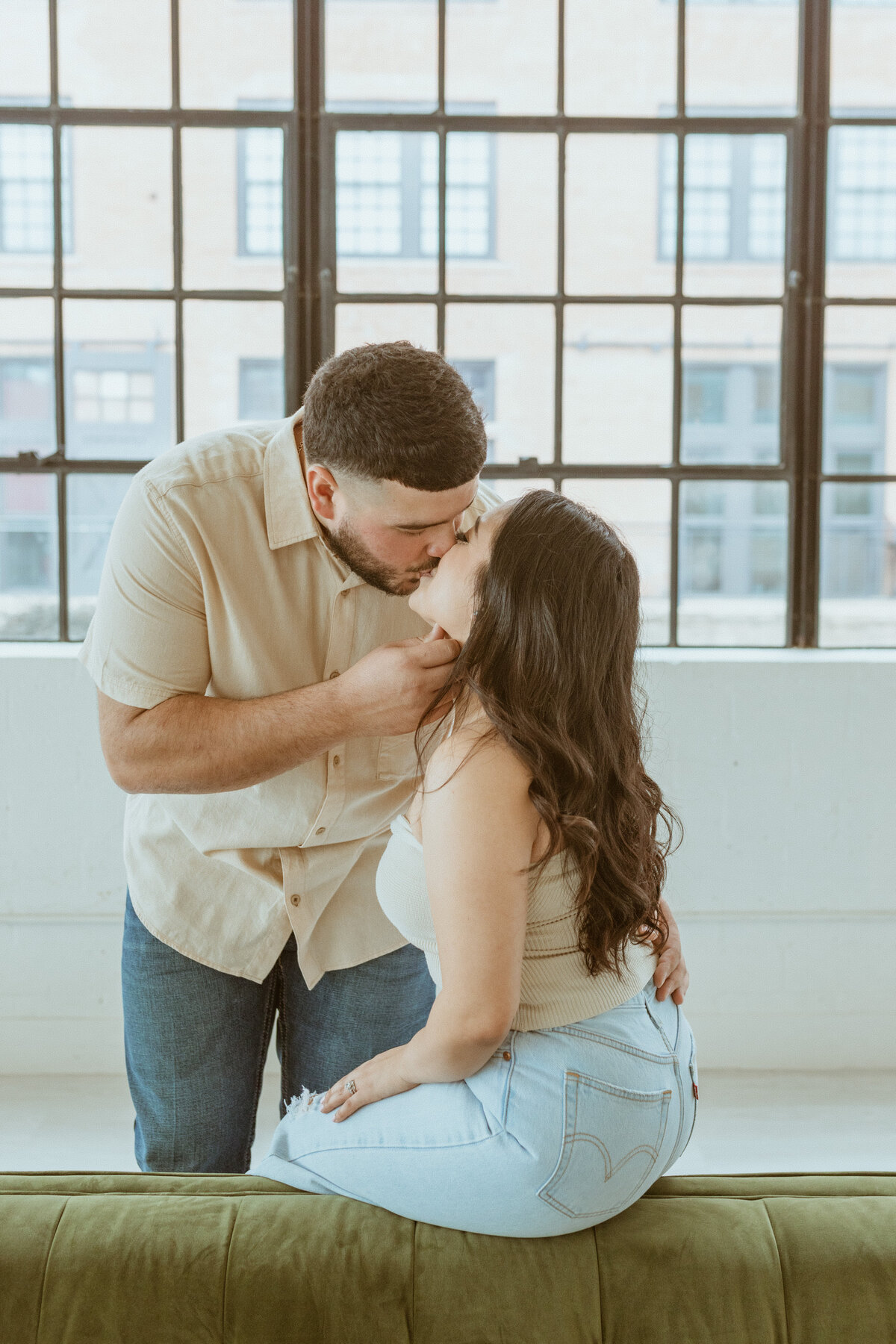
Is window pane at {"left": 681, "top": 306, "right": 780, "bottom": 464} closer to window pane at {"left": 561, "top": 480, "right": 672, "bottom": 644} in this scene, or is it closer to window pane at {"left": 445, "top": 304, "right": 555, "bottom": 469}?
window pane at {"left": 561, "top": 480, "right": 672, "bottom": 644}

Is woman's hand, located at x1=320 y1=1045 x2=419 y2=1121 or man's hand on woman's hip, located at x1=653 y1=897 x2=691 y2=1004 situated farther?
man's hand on woman's hip, located at x1=653 y1=897 x2=691 y2=1004

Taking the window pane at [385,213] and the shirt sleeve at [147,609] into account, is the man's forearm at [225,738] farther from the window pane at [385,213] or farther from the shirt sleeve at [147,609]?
Result: the window pane at [385,213]

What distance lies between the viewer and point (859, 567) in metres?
2.97

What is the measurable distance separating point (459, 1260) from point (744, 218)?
2740mm

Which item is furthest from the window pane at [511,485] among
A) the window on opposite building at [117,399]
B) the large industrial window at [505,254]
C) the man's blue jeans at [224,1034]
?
the man's blue jeans at [224,1034]

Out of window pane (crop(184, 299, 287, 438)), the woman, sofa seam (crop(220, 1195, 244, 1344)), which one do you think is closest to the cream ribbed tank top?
the woman

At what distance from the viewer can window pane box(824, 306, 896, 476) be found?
289 cm

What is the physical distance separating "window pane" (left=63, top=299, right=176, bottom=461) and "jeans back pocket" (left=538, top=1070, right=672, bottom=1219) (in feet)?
7.56

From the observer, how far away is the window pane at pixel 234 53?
2.73m

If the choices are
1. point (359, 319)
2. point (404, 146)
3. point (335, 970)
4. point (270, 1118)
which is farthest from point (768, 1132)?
point (404, 146)

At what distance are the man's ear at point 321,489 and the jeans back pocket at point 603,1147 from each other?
0.82 m

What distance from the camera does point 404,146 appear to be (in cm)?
282

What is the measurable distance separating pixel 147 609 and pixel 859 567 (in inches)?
86.0

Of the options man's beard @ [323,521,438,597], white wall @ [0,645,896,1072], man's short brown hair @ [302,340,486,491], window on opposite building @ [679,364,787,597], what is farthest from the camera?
window on opposite building @ [679,364,787,597]
